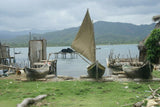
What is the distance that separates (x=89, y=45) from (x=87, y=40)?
46cm

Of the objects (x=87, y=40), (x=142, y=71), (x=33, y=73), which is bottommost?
(x=33, y=73)

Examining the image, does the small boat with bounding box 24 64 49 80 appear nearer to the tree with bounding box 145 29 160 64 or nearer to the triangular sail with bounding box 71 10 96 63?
the triangular sail with bounding box 71 10 96 63

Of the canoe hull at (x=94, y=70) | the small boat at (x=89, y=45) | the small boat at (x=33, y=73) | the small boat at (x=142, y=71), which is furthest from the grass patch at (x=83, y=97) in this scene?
the small boat at (x=33, y=73)

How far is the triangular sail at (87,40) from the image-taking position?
596 inches

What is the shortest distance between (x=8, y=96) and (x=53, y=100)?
9.24 feet

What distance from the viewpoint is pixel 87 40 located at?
15336mm

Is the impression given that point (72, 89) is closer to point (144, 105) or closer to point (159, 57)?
point (144, 105)

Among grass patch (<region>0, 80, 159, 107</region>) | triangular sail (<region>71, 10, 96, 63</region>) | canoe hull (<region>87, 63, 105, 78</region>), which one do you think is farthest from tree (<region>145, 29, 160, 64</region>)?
grass patch (<region>0, 80, 159, 107</region>)

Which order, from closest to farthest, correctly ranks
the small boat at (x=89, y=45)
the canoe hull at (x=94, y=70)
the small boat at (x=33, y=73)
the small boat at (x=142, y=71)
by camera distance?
the small boat at (x=142, y=71)
the canoe hull at (x=94, y=70)
the small boat at (x=89, y=45)
the small boat at (x=33, y=73)

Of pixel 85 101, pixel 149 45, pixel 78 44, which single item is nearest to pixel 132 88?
pixel 85 101

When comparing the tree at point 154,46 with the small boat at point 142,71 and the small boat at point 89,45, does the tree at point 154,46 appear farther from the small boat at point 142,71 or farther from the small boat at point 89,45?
the small boat at point 89,45

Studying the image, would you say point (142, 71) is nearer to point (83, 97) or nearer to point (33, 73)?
point (83, 97)

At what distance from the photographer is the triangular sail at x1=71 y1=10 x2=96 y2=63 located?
15.1m

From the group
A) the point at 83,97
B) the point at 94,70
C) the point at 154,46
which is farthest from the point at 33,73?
the point at 154,46
